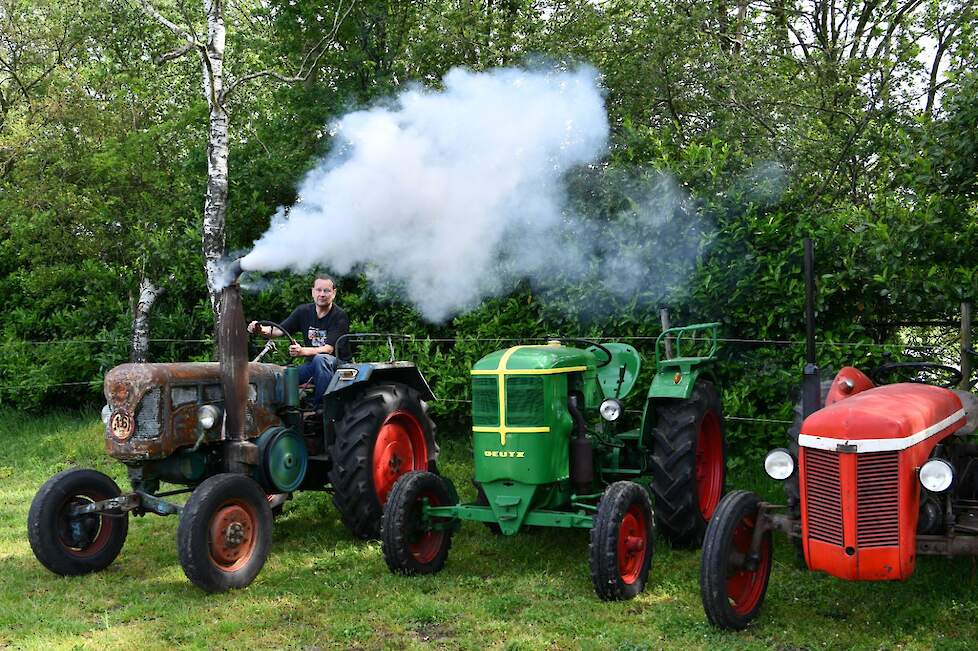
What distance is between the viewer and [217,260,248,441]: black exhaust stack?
5.40m

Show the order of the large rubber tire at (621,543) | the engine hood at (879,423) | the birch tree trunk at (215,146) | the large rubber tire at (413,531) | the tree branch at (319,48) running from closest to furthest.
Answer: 1. the engine hood at (879,423)
2. the large rubber tire at (621,543)
3. the large rubber tire at (413,531)
4. the birch tree trunk at (215,146)
5. the tree branch at (319,48)

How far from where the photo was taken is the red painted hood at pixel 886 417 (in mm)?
3861

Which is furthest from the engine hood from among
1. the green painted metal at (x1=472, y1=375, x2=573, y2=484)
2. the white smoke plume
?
the white smoke plume

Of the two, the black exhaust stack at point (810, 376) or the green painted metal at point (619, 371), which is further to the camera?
the green painted metal at point (619, 371)

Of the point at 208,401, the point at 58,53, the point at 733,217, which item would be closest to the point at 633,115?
the point at 733,217

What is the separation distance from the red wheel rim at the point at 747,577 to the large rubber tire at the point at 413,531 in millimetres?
1784

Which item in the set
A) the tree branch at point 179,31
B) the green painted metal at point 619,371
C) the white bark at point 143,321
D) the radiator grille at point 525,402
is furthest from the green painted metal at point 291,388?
the white bark at point 143,321

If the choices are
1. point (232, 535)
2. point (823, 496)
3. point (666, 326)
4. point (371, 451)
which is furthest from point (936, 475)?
point (232, 535)

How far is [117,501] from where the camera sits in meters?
5.39

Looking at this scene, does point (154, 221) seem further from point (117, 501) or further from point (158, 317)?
point (117, 501)

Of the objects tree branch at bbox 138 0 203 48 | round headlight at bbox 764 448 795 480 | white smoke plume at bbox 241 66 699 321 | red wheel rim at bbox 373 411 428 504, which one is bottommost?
red wheel rim at bbox 373 411 428 504

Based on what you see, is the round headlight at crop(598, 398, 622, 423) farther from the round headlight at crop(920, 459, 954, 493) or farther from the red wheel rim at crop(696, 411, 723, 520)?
the round headlight at crop(920, 459, 954, 493)

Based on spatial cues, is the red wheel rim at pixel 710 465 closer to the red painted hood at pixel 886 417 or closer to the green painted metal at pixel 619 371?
the green painted metal at pixel 619 371

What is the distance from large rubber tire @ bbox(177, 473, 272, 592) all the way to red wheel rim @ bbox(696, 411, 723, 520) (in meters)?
2.81
